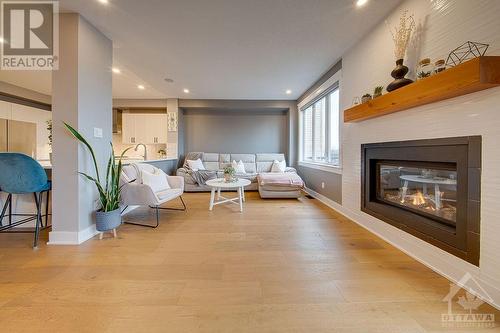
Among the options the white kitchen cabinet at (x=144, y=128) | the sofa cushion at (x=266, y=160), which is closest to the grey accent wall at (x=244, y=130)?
the sofa cushion at (x=266, y=160)

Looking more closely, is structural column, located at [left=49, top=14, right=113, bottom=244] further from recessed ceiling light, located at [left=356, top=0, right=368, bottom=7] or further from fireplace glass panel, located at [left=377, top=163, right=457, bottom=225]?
fireplace glass panel, located at [left=377, top=163, right=457, bottom=225]

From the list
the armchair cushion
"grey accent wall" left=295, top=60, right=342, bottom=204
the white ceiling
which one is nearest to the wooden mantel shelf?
the white ceiling

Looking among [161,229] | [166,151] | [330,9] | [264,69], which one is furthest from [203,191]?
[330,9]

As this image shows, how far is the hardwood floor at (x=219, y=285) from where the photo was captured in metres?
1.19

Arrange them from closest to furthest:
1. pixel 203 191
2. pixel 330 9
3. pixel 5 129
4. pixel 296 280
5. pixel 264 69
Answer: pixel 296 280
pixel 330 9
pixel 264 69
pixel 5 129
pixel 203 191

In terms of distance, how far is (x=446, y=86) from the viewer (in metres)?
1.44

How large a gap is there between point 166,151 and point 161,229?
385cm

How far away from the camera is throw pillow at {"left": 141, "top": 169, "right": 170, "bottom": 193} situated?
118 inches

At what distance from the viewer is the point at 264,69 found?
373 cm

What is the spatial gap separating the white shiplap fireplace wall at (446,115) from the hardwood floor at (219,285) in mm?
173

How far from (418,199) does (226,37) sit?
9.53 ft

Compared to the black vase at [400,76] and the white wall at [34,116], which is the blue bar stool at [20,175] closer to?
the black vase at [400,76]

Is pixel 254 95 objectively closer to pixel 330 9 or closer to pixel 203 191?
pixel 203 191

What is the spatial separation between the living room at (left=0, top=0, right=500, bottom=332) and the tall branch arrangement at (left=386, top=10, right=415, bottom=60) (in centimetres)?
1
